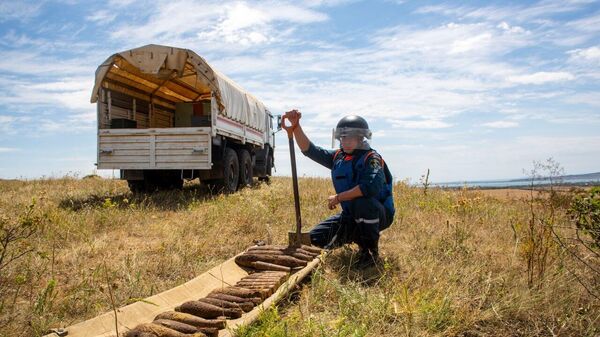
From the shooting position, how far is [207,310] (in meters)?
3.17

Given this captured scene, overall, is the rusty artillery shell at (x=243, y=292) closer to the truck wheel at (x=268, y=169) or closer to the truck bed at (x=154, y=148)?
the truck bed at (x=154, y=148)

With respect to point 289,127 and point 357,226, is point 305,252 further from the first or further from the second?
point 289,127

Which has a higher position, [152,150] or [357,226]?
[152,150]

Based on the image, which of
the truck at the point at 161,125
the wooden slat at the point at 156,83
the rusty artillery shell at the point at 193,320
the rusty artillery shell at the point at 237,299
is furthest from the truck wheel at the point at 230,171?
the rusty artillery shell at the point at 193,320

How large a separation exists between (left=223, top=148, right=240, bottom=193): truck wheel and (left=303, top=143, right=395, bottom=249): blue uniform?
17.9ft

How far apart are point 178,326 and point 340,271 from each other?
204cm

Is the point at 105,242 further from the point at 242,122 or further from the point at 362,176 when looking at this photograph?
the point at 242,122

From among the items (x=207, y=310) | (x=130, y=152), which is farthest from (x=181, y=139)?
(x=207, y=310)

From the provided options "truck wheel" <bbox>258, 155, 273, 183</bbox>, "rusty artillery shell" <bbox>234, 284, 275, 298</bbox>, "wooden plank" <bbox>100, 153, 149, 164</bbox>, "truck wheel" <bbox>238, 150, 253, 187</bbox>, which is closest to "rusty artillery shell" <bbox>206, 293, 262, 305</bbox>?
"rusty artillery shell" <bbox>234, 284, 275, 298</bbox>

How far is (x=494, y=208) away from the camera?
8320 mm

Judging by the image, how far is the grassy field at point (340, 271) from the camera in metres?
3.23

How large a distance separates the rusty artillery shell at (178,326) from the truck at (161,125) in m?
6.73

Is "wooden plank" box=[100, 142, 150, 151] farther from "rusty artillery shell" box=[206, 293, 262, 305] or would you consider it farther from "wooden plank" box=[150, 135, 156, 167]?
"rusty artillery shell" box=[206, 293, 262, 305]

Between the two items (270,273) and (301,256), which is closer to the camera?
(270,273)
